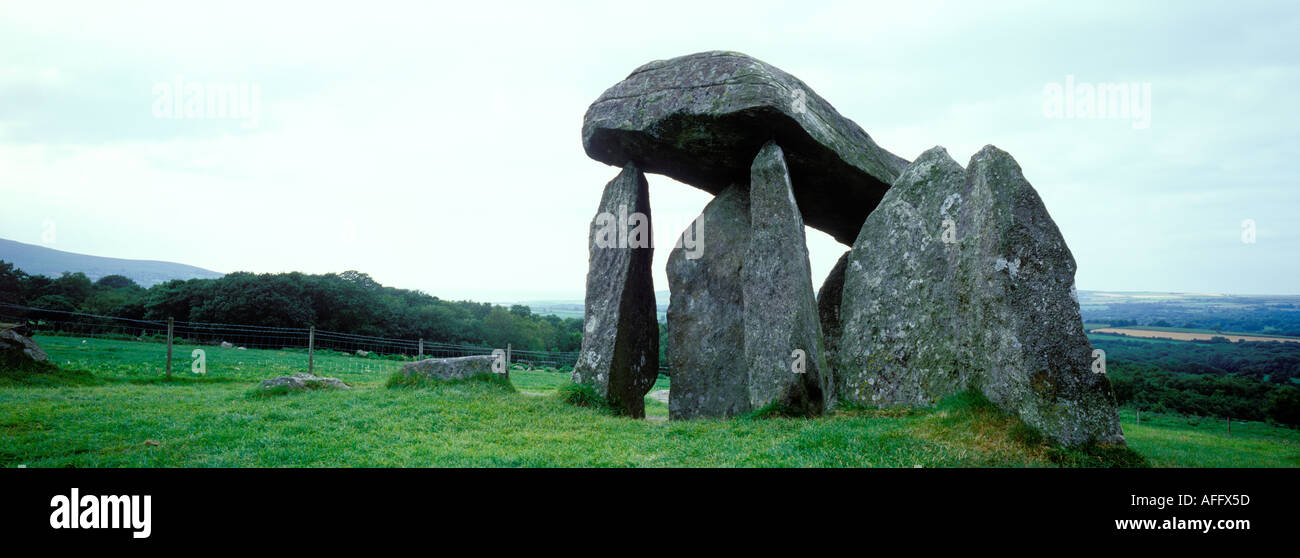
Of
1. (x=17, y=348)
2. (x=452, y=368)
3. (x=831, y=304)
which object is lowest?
(x=452, y=368)

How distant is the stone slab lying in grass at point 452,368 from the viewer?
11.8 m

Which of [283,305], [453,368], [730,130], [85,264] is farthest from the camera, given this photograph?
[85,264]

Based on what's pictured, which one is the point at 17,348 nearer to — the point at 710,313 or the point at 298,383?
the point at 298,383

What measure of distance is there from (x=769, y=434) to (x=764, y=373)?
208 centimetres

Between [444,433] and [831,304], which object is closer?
[444,433]

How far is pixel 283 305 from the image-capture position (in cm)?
3569

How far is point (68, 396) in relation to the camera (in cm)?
1041

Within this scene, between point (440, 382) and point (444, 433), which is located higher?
point (440, 382)

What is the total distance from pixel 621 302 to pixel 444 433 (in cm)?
440

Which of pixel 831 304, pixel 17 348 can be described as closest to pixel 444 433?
pixel 831 304

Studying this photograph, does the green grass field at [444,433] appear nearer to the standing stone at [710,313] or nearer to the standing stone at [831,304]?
the standing stone at [710,313]

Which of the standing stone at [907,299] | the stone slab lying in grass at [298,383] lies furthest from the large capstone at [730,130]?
the stone slab lying in grass at [298,383]

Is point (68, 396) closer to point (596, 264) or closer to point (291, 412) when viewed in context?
point (291, 412)
